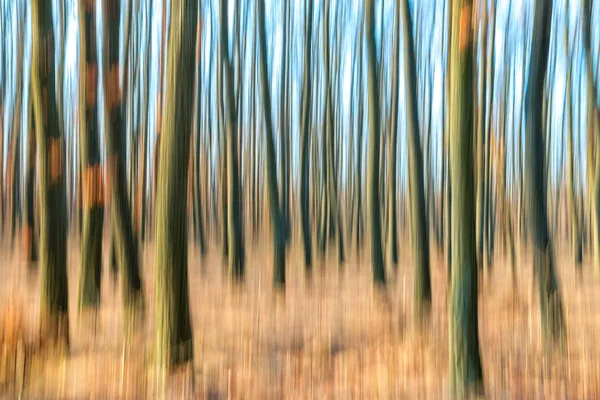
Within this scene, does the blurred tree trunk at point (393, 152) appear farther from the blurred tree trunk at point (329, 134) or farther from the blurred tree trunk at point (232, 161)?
the blurred tree trunk at point (232, 161)

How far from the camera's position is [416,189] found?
215 inches

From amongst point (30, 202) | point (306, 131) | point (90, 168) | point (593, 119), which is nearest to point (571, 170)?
point (593, 119)

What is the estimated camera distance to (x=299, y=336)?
4750 mm

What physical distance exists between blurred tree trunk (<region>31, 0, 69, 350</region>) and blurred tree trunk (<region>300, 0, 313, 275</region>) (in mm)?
4675

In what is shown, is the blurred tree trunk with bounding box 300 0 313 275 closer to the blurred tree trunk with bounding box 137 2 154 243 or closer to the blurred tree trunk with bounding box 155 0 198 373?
the blurred tree trunk with bounding box 137 2 154 243

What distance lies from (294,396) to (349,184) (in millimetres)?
8516

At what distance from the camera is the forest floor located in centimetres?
347

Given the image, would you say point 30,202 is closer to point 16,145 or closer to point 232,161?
point 232,161

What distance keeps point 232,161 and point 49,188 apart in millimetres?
4255

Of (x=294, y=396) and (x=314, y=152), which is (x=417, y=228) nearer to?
(x=294, y=396)

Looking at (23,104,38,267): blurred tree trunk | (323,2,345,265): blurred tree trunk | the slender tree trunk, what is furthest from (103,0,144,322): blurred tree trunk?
the slender tree trunk

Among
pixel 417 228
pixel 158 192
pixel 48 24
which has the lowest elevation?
pixel 417 228

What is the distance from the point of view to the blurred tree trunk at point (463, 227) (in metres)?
3.38

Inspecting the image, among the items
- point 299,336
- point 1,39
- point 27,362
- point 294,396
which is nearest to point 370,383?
point 294,396
